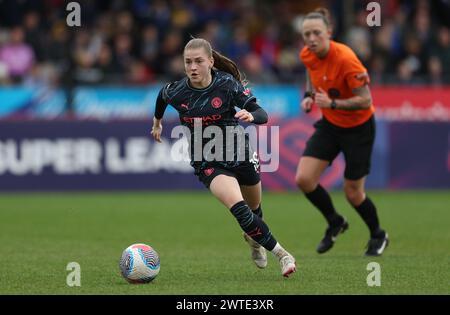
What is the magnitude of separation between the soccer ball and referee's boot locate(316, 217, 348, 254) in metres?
2.72

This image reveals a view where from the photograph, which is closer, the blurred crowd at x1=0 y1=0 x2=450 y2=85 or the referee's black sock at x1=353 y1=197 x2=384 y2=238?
the referee's black sock at x1=353 y1=197 x2=384 y2=238

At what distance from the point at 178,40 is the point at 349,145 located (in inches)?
422

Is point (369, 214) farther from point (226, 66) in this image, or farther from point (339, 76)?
point (226, 66)

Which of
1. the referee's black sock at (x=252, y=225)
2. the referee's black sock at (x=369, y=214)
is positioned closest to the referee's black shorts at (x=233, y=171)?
the referee's black sock at (x=252, y=225)

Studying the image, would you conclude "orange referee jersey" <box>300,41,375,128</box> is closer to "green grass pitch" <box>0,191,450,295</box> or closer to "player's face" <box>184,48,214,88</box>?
"green grass pitch" <box>0,191,450,295</box>

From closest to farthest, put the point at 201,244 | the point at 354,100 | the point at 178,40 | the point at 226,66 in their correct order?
the point at 226,66, the point at 354,100, the point at 201,244, the point at 178,40

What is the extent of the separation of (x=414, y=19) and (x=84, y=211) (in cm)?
1011

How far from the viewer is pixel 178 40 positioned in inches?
807

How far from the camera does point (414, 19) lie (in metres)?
21.9

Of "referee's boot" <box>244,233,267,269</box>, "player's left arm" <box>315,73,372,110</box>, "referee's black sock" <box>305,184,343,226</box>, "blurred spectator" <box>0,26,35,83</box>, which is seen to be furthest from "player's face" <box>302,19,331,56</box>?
"blurred spectator" <box>0,26,35,83</box>

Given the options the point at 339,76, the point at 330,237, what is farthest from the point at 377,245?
the point at 339,76

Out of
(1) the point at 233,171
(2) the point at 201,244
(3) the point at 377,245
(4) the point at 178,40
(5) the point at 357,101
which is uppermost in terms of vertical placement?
(5) the point at 357,101

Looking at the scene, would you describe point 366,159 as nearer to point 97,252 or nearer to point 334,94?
point 334,94

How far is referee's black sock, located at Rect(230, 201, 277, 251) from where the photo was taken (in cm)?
797
